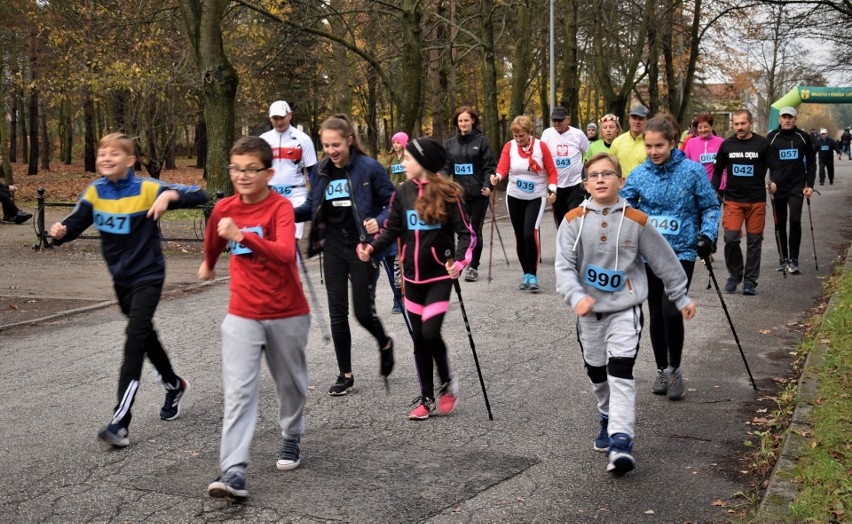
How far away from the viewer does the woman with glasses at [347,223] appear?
7141 mm

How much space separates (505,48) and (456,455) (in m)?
36.6

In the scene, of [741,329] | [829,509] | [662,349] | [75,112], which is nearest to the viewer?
[829,509]

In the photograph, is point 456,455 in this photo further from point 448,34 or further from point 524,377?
point 448,34

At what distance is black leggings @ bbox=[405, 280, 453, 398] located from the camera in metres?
6.34

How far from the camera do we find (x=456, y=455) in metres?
5.71

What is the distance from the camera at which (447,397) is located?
663 cm

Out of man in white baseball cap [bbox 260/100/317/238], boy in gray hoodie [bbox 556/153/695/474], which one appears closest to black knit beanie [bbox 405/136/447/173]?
boy in gray hoodie [bbox 556/153/695/474]

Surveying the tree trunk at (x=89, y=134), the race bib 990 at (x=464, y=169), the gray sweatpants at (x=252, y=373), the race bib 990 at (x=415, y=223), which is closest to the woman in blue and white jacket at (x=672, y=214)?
A: the race bib 990 at (x=415, y=223)

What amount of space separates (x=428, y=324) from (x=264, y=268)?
55.6 inches

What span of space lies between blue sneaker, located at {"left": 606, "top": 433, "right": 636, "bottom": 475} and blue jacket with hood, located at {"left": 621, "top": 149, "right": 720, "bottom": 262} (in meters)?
2.14

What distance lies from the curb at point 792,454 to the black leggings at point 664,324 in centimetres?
86

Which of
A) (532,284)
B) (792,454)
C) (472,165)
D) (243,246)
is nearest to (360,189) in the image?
(243,246)

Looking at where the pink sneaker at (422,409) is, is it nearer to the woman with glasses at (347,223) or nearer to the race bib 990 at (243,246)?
the woman with glasses at (347,223)

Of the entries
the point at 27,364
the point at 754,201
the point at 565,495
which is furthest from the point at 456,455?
the point at 754,201
